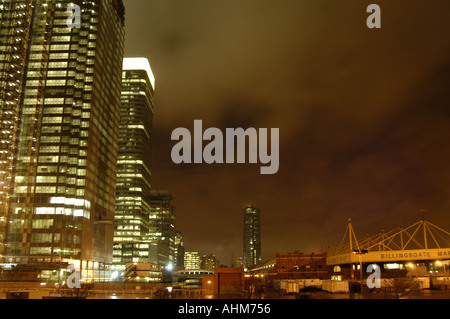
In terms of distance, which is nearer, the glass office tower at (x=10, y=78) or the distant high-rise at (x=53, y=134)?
the distant high-rise at (x=53, y=134)

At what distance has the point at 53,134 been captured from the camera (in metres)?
136

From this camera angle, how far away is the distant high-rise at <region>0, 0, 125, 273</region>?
128 m

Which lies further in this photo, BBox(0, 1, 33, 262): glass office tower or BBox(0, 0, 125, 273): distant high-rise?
BBox(0, 1, 33, 262): glass office tower

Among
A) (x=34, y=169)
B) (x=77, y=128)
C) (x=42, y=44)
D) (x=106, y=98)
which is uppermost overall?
(x=42, y=44)

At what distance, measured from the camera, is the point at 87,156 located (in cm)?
14062

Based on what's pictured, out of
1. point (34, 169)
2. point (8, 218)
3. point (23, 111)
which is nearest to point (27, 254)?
point (8, 218)

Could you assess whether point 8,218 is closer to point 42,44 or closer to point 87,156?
point 87,156

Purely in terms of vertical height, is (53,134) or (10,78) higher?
(10,78)

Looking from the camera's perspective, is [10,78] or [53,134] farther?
[10,78]

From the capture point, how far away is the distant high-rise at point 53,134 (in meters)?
128

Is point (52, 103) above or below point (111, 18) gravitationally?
below
